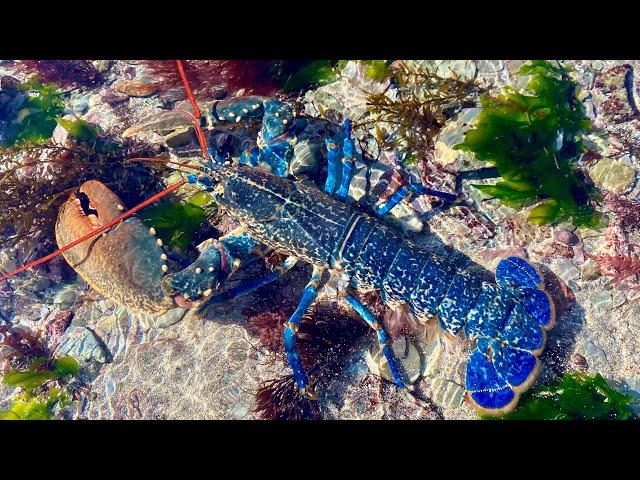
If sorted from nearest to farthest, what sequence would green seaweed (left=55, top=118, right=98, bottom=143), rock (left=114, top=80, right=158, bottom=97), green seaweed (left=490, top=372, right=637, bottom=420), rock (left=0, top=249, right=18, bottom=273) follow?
green seaweed (left=490, top=372, right=637, bottom=420) < rock (left=0, top=249, right=18, bottom=273) < green seaweed (left=55, top=118, right=98, bottom=143) < rock (left=114, top=80, right=158, bottom=97)

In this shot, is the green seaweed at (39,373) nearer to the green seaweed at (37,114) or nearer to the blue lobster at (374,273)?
the blue lobster at (374,273)

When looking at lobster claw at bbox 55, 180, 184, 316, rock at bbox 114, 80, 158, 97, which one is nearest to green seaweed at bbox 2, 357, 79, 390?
lobster claw at bbox 55, 180, 184, 316

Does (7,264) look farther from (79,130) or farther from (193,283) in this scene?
(193,283)

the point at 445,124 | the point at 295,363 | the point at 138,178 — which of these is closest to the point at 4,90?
the point at 138,178

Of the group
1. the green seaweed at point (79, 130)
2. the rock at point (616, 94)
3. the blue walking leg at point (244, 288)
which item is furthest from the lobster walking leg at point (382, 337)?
the green seaweed at point (79, 130)

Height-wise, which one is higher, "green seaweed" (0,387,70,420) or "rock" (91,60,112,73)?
"rock" (91,60,112,73)

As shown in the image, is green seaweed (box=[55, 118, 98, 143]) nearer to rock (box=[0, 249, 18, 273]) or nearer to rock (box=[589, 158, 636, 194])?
rock (box=[0, 249, 18, 273])

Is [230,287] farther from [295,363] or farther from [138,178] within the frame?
[138,178]
